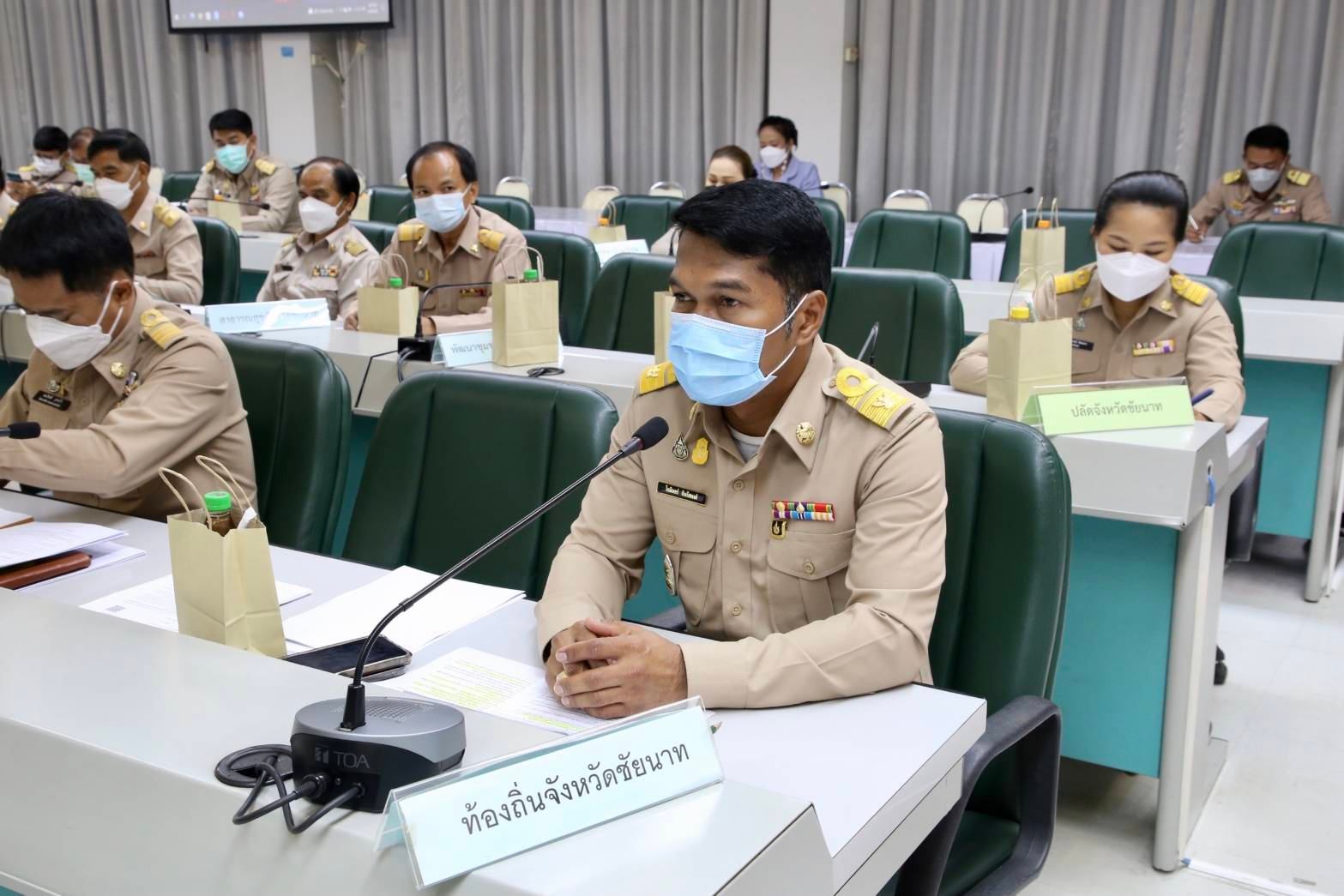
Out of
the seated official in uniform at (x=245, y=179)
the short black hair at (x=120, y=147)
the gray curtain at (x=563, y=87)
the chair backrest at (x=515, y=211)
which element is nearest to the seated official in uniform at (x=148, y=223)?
the short black hair at (x=120, y=147)

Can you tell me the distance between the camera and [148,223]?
4.40 metres

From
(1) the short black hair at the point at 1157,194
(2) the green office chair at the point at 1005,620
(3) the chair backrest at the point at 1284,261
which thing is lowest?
(2) the green office chair at the point at 1005,620

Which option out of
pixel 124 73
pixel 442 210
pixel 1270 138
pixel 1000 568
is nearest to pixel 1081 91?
pixel 1270 138

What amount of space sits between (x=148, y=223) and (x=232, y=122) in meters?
2.34

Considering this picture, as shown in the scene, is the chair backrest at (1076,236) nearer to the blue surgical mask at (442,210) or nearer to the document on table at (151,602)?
the blue surgical mask at (442,210)

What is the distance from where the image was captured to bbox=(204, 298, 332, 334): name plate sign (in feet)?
9.83

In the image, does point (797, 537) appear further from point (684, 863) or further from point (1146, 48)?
point (1146, 48)

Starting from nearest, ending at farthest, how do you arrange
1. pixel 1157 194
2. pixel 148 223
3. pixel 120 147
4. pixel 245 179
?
pixel 1157 194 < pixel 148 223 < pixel 120 147 < pixel 245 179

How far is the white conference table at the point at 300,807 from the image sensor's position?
0.79 metres

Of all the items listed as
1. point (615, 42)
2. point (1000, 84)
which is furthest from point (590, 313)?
point (615, 42)

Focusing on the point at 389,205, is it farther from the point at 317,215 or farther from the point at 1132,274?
the point at 1132,274

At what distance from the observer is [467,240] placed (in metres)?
3.81

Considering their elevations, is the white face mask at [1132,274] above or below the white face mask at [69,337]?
above

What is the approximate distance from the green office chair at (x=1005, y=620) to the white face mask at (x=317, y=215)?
2956 mm
